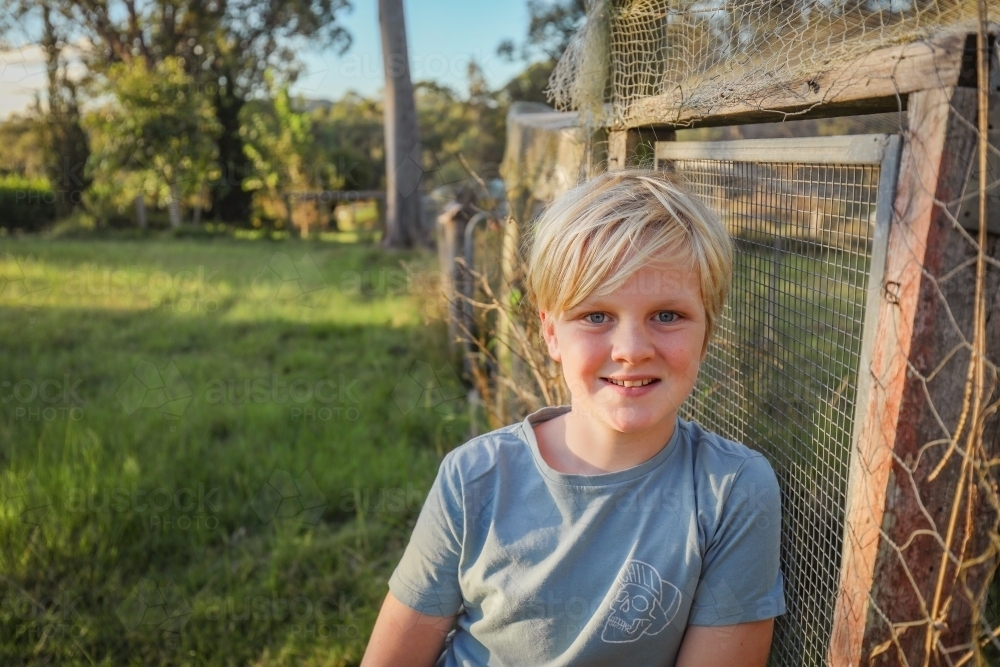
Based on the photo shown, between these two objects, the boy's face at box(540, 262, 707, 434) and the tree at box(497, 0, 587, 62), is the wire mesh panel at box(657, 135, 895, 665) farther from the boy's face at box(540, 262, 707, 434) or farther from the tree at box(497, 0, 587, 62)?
the tree at box(497, 0, 587, 62)

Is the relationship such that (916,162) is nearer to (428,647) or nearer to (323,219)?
(428,647)

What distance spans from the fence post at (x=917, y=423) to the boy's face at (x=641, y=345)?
31cm

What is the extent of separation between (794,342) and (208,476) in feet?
9.51

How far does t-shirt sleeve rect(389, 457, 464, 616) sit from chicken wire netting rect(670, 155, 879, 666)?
26.7 inches

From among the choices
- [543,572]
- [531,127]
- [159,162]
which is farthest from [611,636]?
[159,162]

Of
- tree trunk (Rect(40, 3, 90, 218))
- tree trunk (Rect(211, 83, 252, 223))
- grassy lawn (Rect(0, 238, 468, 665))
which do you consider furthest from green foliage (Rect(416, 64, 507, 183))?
grassy lawn (Rect(0, 238, 468, 665))

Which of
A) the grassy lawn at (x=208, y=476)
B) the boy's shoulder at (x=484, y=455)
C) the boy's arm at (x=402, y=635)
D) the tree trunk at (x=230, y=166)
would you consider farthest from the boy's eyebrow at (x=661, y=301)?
the tree trunk at (x=230, y=166)

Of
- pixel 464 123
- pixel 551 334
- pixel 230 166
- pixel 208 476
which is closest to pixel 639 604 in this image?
pixel 551 334

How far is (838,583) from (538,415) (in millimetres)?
667

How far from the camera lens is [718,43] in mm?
1685

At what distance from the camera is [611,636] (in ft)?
4.70

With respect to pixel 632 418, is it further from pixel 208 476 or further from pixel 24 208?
pixel 24 208

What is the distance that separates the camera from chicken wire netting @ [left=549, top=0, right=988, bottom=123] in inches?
49.1

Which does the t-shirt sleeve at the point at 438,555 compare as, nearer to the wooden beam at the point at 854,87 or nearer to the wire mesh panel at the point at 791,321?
the wire mesh panel at the point at 791,321
